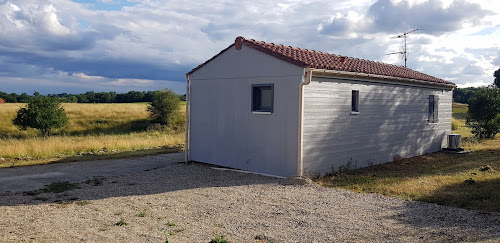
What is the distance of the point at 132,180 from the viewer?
993 cm

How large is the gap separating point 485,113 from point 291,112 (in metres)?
18.1

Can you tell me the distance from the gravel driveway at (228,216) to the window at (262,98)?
2262 millimetres

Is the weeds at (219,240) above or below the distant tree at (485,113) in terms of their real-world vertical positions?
below

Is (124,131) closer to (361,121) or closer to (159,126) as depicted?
(159,126)

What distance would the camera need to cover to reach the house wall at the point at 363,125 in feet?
33.6

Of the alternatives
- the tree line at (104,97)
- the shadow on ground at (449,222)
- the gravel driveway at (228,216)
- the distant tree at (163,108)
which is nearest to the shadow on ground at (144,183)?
the gravel driveway at (228,216)

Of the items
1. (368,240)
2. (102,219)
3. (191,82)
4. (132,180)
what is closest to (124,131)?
(191,82)

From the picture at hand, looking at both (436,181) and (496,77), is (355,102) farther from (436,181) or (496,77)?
(496,77)

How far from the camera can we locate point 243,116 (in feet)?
36.4

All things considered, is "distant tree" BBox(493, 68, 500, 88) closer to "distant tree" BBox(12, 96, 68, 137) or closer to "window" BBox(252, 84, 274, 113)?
"distant tree" BBox(12, 96, 68, 137)

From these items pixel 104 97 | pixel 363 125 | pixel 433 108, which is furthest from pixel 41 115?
pixel 104 97

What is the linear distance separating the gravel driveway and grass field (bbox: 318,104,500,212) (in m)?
0.70

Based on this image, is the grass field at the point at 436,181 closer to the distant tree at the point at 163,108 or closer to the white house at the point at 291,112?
the white house at the point at 291,112

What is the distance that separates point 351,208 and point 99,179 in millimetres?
6302
